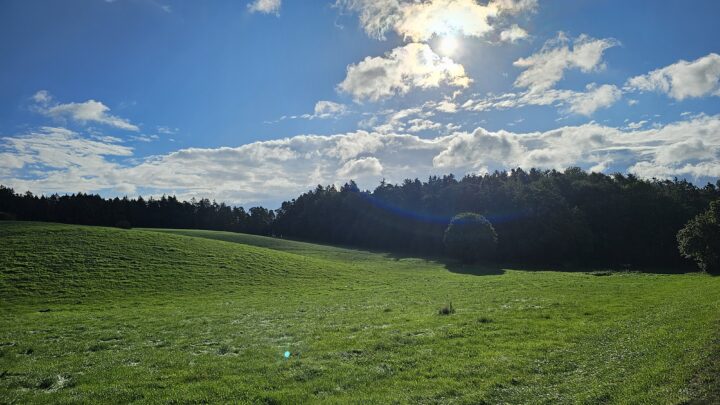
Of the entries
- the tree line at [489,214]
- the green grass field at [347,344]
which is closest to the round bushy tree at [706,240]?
the tree line at [489,214]

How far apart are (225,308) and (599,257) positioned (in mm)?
101862

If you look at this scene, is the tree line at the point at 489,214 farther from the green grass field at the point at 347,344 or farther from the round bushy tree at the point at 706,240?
the green grass field at the point at 347,344

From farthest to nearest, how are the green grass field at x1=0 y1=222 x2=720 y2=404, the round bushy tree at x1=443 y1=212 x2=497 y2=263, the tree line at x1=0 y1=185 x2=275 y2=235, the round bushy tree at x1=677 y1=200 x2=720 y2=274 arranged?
1. the tree line at x1=0 y1=185 x2=275 y2=235
2. the round bushy tree at x1=443 y1=212 x2=497 y2=263
3. the round bushy tree at x1=677 y1=200 x2=720 y2=274
4. the green grass field at x1=0 y1=222 x2=720 y2=404

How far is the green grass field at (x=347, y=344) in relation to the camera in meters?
13.3

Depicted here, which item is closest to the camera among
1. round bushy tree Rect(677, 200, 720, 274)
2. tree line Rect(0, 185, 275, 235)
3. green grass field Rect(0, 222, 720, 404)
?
green grass field Rect(0, 222, 720, 404)

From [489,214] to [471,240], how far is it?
37612mm

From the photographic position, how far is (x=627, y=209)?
11219cm

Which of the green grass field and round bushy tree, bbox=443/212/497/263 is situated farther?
round bushy tree, bbox=443/212/497/263

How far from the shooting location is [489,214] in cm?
12394

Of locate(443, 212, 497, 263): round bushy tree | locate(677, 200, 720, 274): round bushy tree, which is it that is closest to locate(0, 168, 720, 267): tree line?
locate(443, 212, 497, 263): round bushy tree

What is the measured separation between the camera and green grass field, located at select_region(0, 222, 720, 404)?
1327cm

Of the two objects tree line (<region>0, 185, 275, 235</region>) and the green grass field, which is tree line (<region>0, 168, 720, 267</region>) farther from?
the green grass field

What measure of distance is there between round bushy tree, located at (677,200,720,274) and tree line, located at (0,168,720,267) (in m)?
30.6

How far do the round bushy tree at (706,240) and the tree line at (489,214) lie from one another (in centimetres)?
3062
